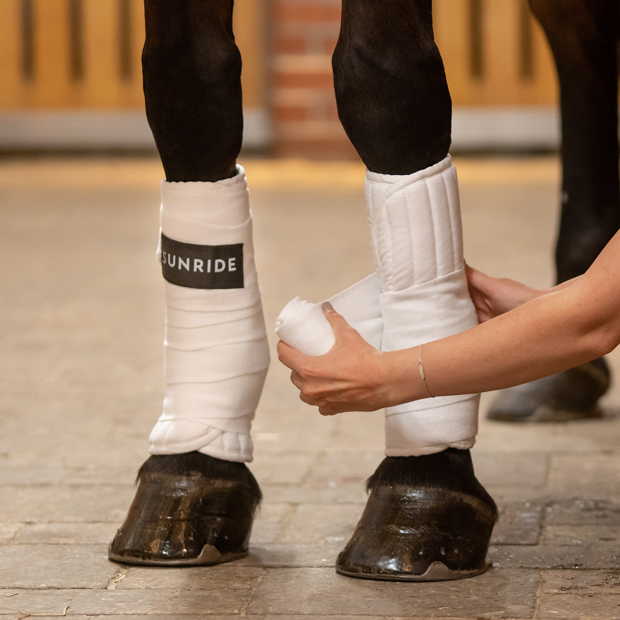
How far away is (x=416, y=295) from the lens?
0.92 meters

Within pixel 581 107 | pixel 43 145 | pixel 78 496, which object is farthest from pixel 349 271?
pixel 43 145

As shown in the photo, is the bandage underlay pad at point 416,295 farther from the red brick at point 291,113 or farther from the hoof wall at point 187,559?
the red brick at point 291,113

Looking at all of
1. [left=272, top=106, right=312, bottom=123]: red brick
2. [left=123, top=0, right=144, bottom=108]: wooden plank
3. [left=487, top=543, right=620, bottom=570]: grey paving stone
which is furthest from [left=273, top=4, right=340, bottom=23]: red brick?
[left=487, top=543, right=620, bottom=570]: grey paving stone

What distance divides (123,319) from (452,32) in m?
4.15

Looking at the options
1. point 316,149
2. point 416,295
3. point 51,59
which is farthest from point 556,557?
point 51,59

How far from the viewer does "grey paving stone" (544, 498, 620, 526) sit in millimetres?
1093

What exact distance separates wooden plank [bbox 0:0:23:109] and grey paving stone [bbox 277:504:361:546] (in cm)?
551

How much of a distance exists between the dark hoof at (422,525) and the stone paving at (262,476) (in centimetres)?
2

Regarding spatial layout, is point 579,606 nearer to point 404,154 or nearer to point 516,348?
point 516,348

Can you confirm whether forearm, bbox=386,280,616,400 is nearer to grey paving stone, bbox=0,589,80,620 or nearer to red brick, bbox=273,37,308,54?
grey paving stone, bbox=0,589,80,620

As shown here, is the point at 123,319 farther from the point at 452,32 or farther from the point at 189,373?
the point at 452,32

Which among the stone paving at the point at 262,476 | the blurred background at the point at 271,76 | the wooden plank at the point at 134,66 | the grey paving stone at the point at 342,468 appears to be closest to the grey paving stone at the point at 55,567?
the stone paving at the point at 262,476

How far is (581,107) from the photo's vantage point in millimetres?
1562

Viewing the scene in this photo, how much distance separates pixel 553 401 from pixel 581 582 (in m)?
0.66
